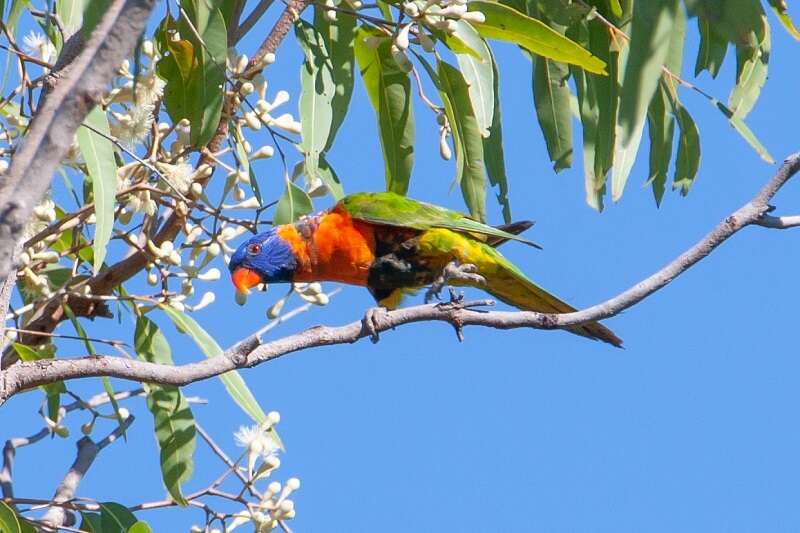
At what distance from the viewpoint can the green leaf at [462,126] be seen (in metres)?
2.83

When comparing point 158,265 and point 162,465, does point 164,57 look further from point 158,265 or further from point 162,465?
point 162,465

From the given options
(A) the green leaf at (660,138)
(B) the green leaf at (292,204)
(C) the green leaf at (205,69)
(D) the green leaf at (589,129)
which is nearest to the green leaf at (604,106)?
(D) the green leaf at (589,129)

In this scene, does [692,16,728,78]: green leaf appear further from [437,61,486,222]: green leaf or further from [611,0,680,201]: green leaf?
[611,0,680,201]: green leaf

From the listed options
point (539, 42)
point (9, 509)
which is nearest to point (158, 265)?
point (9, 509)

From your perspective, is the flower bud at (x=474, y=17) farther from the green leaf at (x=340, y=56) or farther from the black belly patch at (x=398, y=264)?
the black belly patch at (x=398, y=264)

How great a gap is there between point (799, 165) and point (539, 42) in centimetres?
87

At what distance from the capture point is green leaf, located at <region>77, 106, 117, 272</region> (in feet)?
7.06

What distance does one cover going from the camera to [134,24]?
898 millimetres

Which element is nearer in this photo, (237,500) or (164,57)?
(237,500)

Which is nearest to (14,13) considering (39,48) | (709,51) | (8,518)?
(39,48)

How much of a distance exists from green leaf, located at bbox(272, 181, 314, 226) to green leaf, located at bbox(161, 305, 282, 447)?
324 millimetres

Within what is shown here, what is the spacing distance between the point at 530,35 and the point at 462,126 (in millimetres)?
369

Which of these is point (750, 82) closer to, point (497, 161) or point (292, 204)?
point (497, 161)

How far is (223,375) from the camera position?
272 centimetres
